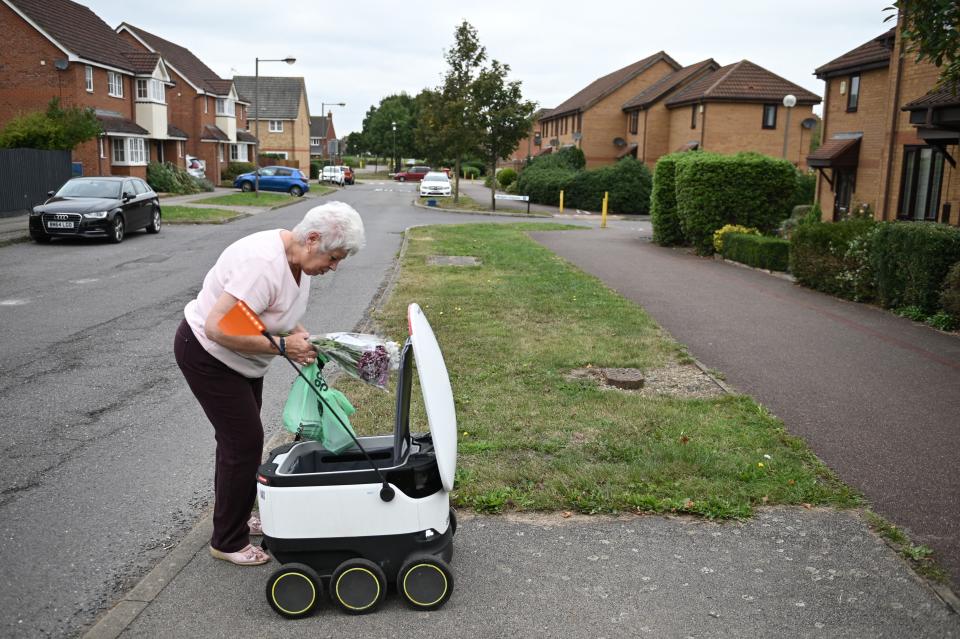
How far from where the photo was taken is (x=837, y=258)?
13836mm

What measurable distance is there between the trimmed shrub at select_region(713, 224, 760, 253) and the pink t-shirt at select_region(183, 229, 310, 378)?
17419 mm

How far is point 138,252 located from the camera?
1848 cm

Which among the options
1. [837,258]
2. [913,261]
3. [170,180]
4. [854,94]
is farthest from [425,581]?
[170,180]

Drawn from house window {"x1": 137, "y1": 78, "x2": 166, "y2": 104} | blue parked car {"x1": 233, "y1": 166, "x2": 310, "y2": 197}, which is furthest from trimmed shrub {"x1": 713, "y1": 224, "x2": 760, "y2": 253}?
house window {"x1": 137, "y1": 78, "x2": 166, "y2": 104}

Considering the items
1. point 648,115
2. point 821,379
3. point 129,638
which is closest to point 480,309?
point 821,379

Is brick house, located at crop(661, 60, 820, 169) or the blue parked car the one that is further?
the blue parked car

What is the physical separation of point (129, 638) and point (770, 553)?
9.62 ft

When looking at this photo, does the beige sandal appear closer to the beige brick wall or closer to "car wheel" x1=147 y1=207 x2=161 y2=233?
"car wheel" x1=147 y1=207 x2=161 y2=233

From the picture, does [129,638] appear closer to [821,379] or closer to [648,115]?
[821,379]

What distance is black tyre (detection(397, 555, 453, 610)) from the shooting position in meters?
3.59

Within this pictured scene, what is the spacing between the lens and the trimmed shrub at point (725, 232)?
19.9 metres

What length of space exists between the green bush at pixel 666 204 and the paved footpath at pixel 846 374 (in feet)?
23.1

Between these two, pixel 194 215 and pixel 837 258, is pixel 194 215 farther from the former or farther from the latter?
pixel 837 258

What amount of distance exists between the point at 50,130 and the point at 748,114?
110 feet
